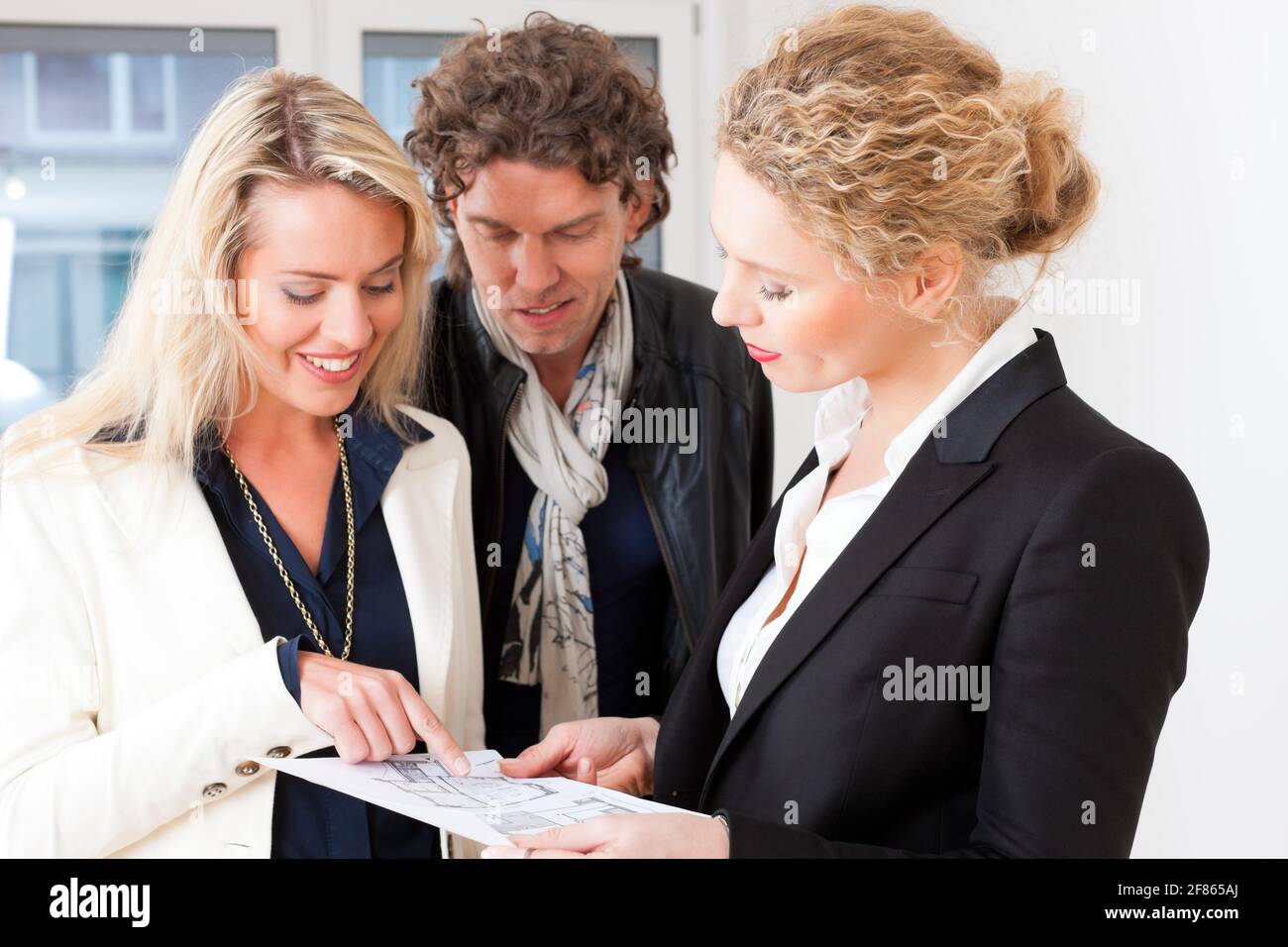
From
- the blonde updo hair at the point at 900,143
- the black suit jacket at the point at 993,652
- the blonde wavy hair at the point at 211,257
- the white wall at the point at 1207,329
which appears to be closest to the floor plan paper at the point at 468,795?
the black suit jacket at the point at 993,652

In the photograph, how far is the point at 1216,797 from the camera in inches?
89.4

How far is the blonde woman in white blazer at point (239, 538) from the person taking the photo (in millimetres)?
1396

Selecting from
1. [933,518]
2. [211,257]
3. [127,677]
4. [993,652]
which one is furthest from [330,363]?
[993,652]

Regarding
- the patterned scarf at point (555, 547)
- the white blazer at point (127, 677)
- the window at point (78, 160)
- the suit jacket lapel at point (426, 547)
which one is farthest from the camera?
the window at point (78, 160)

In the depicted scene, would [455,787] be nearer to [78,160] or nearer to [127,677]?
[127,677]

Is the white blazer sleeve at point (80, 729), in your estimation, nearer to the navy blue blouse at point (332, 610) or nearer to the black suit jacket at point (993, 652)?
the navy blue blouse at point (332, 610)

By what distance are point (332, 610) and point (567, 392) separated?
2.58ft

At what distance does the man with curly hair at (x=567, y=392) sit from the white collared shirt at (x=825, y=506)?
1.97 feet

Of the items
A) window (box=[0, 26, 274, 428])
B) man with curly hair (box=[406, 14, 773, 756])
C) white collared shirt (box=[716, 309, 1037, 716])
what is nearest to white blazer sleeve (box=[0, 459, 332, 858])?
white collared shirt (box=[716, 309, 1037, 716])

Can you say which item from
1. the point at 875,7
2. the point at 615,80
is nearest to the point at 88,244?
the point at 615,80

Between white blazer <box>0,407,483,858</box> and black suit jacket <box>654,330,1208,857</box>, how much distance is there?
570mm

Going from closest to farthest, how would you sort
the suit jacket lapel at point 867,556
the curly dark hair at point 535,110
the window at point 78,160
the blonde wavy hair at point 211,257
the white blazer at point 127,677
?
the suit jacket lapel at point 867,556 → the white blazer at point 127,677 → the blonde wavy hair at point 211,257 → the curly dark hair at point 535,110 → the window at point 78,160

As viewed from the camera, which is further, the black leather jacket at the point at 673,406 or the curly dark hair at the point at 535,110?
the black leather jacket at the point at 673,406

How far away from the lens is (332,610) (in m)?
1.60
